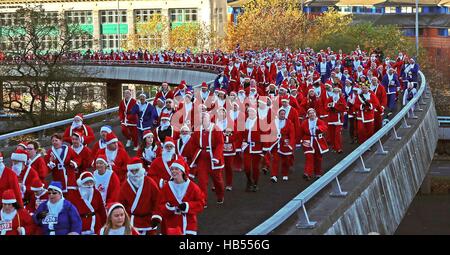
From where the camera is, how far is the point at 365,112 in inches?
949

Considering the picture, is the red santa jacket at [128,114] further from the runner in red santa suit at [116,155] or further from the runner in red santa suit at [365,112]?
the runner in red santa suit at [116,155]

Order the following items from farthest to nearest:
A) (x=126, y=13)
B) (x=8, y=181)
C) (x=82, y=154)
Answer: (x=126, y=13), (x=82, y=154), (x=8, y=181)

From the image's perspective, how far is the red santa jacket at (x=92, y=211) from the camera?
496 inches

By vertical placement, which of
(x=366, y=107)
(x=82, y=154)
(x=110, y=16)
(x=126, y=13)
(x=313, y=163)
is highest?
(x=126, y=13)

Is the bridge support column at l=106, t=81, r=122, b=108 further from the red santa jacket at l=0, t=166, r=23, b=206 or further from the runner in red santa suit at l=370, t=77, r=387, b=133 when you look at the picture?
the red santa jacket at l=0, t=166, r=23, b=206

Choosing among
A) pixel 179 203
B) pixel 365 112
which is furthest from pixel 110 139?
pixel 365 112

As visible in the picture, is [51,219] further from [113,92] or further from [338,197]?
[113,92]

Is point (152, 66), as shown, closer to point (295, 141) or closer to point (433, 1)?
point (295, 141)

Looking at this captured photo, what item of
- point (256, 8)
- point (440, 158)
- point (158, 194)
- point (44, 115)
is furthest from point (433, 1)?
point (158, 194)

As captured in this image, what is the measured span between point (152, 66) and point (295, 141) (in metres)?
48.7

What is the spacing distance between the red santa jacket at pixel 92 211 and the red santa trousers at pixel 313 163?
23.9 ft

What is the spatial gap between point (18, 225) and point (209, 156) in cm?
571

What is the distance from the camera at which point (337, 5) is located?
12800 cm
